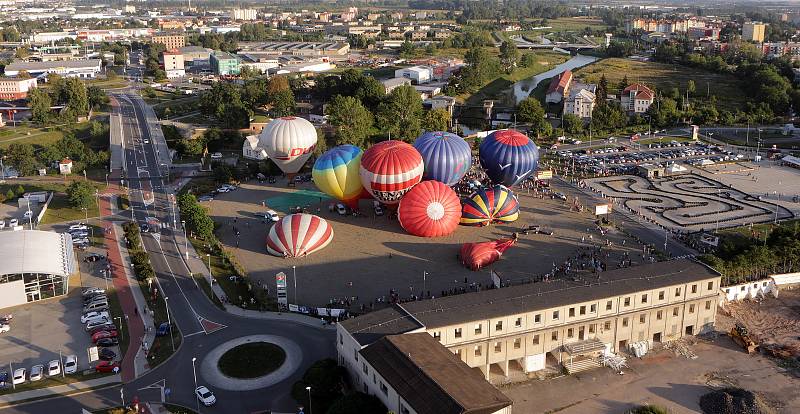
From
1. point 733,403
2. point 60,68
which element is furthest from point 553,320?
point 60,68

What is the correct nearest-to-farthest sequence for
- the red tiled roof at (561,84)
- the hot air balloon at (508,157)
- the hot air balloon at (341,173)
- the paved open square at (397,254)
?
the paved open square at (397,254), the hot air balloon at (341,173), the hot air balloon at (508,157), the red tiled roof at (561,84)

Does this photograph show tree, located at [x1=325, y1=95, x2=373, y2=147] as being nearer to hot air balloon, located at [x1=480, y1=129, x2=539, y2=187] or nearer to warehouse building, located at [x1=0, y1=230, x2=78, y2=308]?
hot air balloon, located at [x1=480, y1=129, x2=539, y2=187]

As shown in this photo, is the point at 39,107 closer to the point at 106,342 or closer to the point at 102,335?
the point at 102,335

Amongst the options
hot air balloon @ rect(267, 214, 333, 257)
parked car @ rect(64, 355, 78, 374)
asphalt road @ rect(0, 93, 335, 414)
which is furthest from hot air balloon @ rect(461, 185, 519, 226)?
parked car @ rect(64, 355, 78, 374)

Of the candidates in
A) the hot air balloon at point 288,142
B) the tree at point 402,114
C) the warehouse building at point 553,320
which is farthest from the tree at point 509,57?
the warehouse building at point 553,320

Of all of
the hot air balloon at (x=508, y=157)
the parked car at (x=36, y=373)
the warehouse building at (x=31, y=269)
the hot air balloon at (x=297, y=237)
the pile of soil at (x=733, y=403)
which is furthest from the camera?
the hot air balloon at (x=508, y=157)

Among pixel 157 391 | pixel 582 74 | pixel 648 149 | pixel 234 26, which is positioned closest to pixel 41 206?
pixel 157 391

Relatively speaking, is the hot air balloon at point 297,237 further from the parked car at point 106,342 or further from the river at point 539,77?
the river at point 539,77
